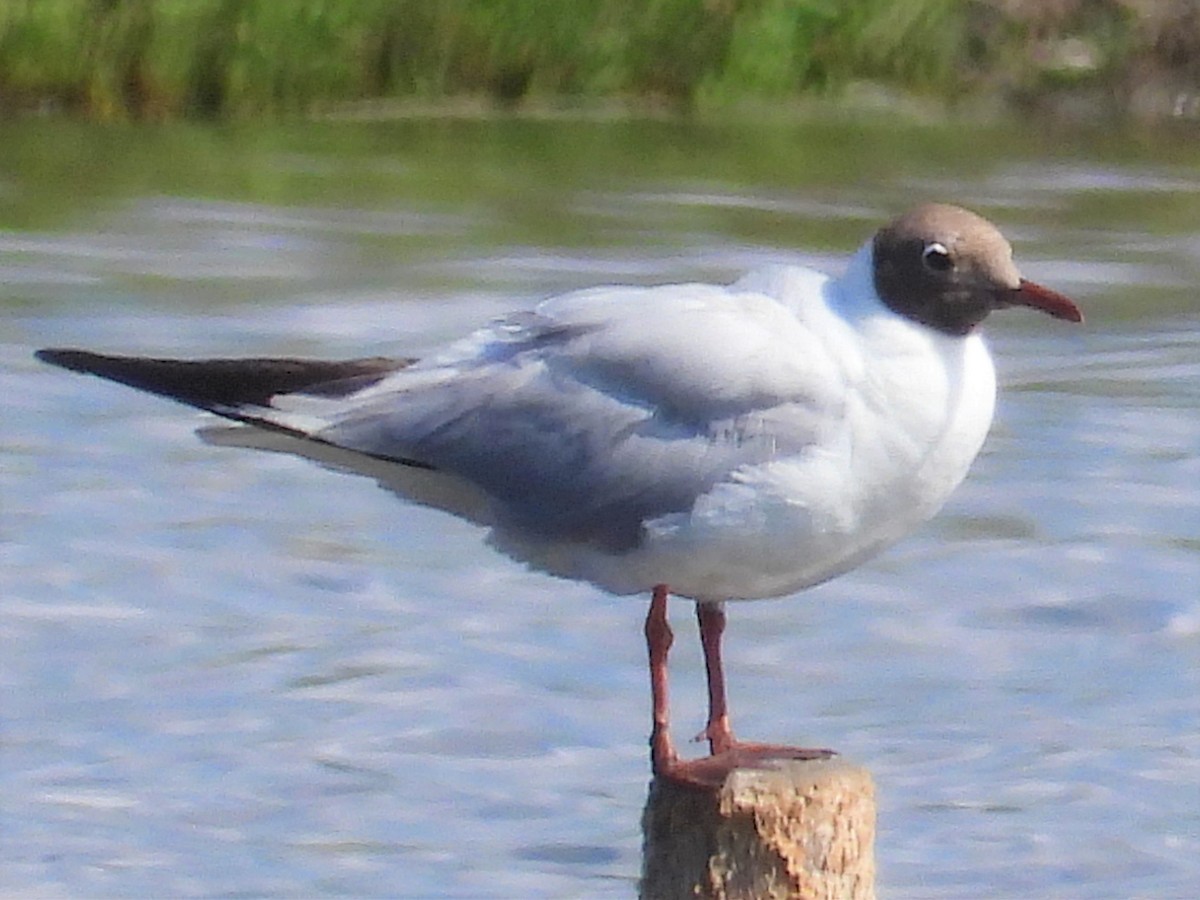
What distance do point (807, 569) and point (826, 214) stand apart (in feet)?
29.8

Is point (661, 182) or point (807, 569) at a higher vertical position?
point (807, 569)

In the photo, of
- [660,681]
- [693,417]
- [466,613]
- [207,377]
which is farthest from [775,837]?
[466,613]

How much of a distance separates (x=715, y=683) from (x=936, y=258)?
29.2 inches

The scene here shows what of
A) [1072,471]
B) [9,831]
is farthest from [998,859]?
[1072,471]

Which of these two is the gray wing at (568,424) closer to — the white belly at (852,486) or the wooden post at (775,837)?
the white belly at (852,486)

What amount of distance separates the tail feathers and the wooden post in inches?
34.7

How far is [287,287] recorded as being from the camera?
1185 centimetres

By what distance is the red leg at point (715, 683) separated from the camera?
4.57 m

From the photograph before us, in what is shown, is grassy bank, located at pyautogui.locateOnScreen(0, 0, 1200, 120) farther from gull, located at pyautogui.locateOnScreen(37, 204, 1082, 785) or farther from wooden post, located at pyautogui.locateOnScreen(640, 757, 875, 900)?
wooden post, located at pyautogui.locateOnScreen(640, 757, 875, 900)

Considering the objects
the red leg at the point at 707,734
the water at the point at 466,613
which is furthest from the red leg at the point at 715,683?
the water at the point at 466,613

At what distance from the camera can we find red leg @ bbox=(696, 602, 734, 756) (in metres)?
4.57

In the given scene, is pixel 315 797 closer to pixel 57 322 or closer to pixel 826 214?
pixel 57 322

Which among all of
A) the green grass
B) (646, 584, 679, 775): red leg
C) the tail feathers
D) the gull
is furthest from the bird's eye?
the green grass

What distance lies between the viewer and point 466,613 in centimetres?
826
